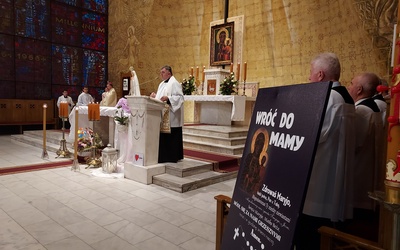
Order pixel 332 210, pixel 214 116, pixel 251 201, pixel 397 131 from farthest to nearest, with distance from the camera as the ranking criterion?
pixel 214 116, pixel 332 210, pixel 251 201, pixel 397 131

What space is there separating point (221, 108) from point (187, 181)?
15.1 ft

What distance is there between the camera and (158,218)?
135 inches

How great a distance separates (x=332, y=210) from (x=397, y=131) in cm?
68

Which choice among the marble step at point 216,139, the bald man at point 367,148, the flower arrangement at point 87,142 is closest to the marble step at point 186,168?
the marble step at point 216,139

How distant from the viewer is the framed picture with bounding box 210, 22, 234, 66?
10.6 meters

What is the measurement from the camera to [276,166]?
1.33 meters

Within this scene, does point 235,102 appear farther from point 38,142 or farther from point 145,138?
point 38,142

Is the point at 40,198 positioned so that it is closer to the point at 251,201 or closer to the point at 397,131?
the point at 251,201

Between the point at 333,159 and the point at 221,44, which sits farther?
the point at 221,44

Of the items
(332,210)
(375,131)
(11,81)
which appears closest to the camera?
(332,210)

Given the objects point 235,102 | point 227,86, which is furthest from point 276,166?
point 227,86

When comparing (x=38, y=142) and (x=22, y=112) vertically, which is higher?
(x=22, y=112)

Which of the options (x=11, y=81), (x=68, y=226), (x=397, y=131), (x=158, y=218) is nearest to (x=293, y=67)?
(x=158, y=218)

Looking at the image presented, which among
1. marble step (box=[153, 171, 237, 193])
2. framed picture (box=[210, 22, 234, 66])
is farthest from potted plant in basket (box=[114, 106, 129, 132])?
framed picture (box=[210, 22, 234, 66])
